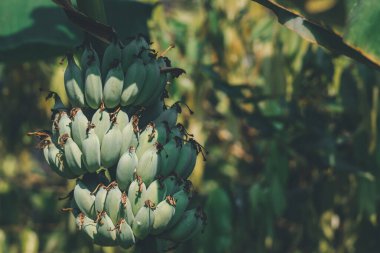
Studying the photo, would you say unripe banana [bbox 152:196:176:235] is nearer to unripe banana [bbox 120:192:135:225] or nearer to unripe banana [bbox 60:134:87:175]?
unripe banana [bbox 120:192:135:225]

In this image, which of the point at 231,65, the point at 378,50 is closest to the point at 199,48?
the point at 231,65

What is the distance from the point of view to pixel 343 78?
7.73ft

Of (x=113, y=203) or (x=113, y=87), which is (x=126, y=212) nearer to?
(x=113, y=203)

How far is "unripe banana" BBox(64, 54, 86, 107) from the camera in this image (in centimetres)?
140

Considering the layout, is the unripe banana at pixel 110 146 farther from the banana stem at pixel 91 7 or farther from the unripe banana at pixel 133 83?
the banana stem at pixel 91 7

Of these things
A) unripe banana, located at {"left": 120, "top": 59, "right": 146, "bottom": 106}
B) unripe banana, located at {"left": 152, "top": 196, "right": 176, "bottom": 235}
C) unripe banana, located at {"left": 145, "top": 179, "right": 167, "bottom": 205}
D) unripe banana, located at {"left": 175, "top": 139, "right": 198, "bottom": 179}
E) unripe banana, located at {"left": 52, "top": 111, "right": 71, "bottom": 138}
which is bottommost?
unripe banana, located at {"left": 152, "top": 196, "right": 176, "bottom": 235}

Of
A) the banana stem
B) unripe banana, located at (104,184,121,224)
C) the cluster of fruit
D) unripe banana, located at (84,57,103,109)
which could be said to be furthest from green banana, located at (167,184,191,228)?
the banana stem

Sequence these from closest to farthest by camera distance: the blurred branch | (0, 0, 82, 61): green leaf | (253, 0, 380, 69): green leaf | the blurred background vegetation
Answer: (253, 0, 380, 69): green leaf, the blurred branch, (0, 0, 82, 61): green leaf, the blurred background vegetation

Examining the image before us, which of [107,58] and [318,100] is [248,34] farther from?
[107,58]

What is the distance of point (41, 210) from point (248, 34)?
105cm

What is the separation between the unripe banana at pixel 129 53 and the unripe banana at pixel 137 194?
8.2 inches

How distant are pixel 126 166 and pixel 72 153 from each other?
0.10 m

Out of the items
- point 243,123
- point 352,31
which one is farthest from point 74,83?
A: point 243,123

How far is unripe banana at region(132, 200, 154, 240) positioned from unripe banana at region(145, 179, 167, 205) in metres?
0.01
